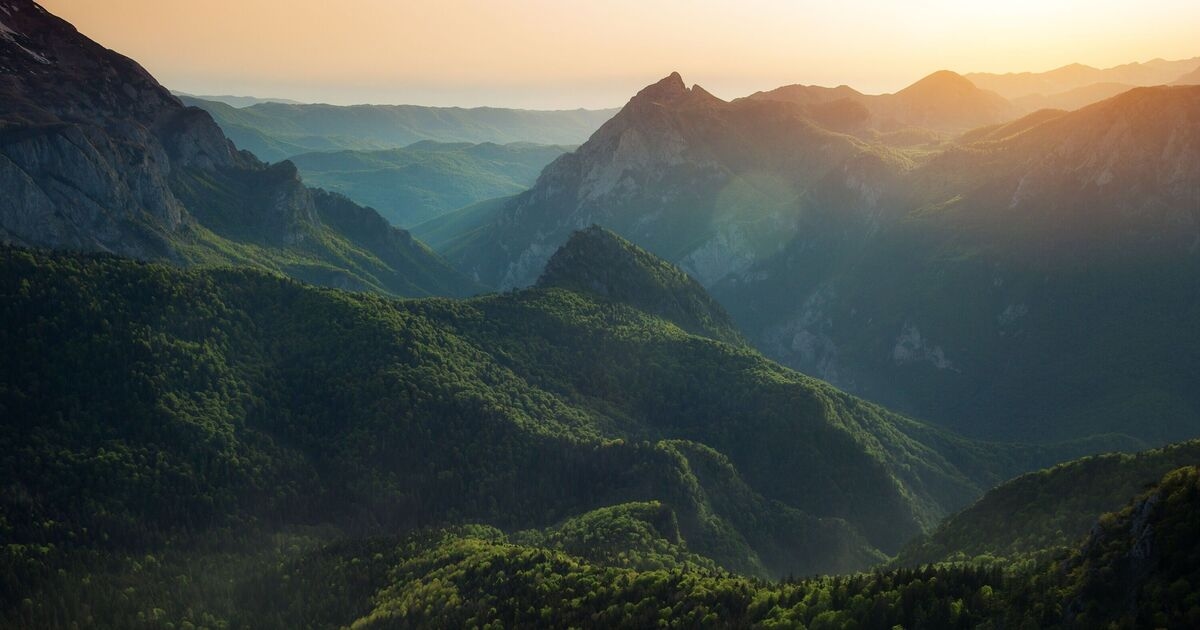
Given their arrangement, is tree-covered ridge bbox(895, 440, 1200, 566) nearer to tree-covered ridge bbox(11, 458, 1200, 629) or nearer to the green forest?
the green forest

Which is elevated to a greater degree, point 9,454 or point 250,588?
point 9,454

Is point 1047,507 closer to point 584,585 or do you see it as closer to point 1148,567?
point 1148,567

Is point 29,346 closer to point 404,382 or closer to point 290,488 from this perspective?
point 290,488

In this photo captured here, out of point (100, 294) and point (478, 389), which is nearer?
point (100, 294)

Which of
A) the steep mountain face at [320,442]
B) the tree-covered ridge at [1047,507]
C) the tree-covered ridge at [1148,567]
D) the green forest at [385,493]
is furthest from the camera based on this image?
the steep mountain face at [320,442]

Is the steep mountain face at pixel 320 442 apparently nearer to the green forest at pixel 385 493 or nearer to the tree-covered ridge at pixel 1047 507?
the green forest at pixel 385 493

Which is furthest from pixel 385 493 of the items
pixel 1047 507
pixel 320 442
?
pixel 1047 507

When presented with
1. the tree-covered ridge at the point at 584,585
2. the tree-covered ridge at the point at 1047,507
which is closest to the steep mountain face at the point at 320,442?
the tree-covered ridge at the point at 584,585

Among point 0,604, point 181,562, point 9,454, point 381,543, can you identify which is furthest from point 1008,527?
point 9,454
